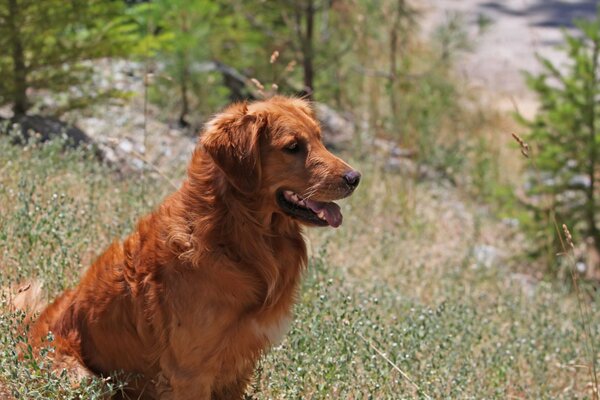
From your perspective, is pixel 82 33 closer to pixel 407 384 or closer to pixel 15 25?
pixel 15 25

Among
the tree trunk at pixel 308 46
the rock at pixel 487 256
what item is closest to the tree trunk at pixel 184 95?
the tree trunk at pixel 308 46

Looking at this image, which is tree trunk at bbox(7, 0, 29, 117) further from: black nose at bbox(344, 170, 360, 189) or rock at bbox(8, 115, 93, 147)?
black nose at bbox(344, 170, 360, 189)

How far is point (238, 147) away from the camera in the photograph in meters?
3.24

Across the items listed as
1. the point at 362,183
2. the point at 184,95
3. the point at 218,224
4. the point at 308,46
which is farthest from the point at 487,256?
the point at 218,224

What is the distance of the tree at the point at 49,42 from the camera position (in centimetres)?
657

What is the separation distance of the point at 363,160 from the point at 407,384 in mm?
5474

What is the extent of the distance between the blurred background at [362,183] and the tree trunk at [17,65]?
0.05ft

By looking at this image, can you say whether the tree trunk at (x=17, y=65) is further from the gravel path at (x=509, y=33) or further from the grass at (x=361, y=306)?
the gravel path at (x=509, y=33)

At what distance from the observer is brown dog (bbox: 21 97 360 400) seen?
3211 millimetres

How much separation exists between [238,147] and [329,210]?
0.44 meters

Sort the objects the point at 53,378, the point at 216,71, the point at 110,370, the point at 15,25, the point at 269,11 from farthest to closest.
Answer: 1. the point at 269,11
2. the point at 216,71
3. the point at 15,25
4. the point at 110,370
5. the point at 53,378

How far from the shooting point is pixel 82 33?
315 inches

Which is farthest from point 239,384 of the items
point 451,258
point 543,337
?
point 451,258

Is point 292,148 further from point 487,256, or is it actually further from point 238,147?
point 487,256
